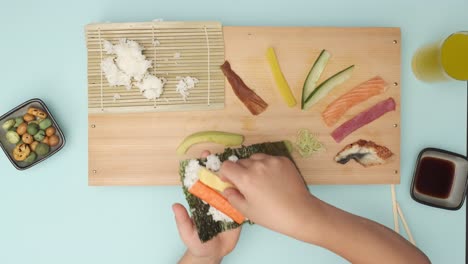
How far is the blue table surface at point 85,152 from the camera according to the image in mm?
1227

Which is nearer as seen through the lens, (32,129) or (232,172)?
(232,172)

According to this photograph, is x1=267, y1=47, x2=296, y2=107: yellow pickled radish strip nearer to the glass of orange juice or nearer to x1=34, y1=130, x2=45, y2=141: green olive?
the glass of orange juice

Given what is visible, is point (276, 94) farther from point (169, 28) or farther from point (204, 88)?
point (169, 28)

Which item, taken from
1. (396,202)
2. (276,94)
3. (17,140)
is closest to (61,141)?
(17,140)

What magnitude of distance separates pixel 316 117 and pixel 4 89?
0.89 m

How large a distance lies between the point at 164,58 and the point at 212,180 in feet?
1.23

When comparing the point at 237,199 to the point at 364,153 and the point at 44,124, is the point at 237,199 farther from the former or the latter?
the point at 44,124

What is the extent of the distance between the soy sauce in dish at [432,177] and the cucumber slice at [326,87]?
333 millimetres

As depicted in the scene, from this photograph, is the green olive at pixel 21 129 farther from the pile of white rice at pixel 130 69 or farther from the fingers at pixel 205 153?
the fingers at pixel 205 153

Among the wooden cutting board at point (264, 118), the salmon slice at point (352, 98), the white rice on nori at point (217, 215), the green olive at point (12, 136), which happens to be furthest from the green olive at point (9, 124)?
the salmon slice at point (352, 98)

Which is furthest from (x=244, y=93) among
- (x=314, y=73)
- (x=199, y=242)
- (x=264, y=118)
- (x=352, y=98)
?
(x=199, y=242)

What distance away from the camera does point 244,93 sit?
1.19 metres

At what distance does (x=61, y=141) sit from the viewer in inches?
46.9

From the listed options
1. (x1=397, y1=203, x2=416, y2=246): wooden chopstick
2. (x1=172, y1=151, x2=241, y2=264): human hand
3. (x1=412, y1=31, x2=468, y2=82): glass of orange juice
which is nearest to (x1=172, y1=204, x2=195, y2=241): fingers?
(x1=172, y1=151, x2=241, y2=264): human hand
